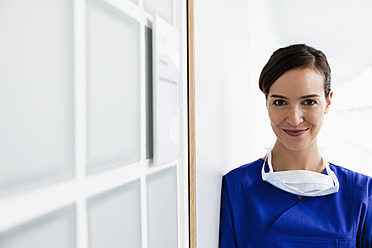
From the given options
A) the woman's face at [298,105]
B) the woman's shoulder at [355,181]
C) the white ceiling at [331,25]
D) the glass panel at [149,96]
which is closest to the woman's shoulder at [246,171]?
the woman's face at [298,105]

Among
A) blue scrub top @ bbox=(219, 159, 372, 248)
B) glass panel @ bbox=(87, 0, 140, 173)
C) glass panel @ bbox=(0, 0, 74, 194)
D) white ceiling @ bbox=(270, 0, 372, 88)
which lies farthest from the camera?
white ceiling @ bbox=(270, 0, 372, 88)

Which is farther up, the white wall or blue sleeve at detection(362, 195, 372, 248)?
the white wall

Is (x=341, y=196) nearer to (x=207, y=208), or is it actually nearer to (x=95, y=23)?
(x=207, y=208)

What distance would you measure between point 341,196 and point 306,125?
0.22m

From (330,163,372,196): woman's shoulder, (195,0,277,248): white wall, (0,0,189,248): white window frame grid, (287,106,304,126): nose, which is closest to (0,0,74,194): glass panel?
(0,0,189,248): white window frame grid

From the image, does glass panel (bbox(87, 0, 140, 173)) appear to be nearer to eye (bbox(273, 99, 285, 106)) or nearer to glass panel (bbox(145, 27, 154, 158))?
glass panel (bbox(145, 27, 154, 158))

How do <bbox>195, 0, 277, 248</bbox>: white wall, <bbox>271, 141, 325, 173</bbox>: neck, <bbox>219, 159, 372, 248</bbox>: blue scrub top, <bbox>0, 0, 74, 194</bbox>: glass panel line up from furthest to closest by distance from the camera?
1. <bbox>271, 141, 325, 173</bbox>: neck
2. <bbox>219, 159, 372, 248</bbox>: blue scrub top
3. <bbox>195, 0, 277, 248</bbox>: white wall
4. <bbox>0, 0, 74, 194</bbox>: glass panel

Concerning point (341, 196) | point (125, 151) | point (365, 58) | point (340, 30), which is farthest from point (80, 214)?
point (365, 58)

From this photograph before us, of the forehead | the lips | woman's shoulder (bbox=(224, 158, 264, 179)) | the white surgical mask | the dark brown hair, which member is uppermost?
the dark brown hair

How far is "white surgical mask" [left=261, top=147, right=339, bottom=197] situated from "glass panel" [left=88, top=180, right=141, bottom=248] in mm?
587

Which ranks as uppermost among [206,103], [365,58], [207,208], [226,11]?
[365,58]

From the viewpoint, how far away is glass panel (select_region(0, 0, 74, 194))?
0.29m

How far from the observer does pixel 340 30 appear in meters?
3.45

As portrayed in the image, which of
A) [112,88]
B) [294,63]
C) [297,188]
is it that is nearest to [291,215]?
[297,188]
